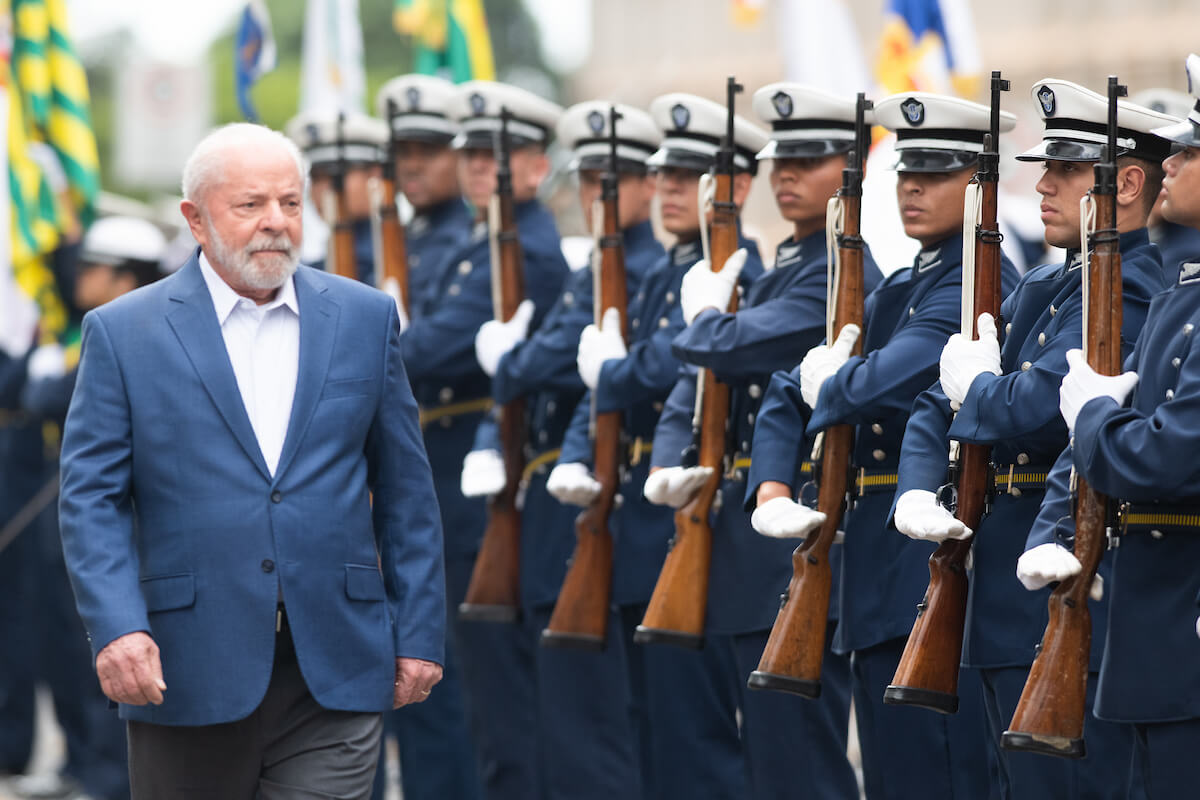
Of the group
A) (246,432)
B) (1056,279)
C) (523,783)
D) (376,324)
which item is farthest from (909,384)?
(523,783)

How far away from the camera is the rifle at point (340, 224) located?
936 cm

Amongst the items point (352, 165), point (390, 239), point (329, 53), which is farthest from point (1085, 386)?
point (329, 53)

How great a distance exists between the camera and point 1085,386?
15.0ft

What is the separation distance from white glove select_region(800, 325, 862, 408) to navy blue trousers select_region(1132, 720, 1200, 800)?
5.12 feet

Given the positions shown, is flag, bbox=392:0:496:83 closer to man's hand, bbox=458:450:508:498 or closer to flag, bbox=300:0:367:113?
flag, bbox=300:0:367:113

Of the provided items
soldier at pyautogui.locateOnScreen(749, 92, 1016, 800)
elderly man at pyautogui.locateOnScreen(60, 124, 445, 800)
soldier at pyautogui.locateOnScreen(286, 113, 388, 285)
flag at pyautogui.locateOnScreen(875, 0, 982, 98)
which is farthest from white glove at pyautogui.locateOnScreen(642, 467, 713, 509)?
flag at pyautogui.locateOnScreen(875, 0, 982, 98)

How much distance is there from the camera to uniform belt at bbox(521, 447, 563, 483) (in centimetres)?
759

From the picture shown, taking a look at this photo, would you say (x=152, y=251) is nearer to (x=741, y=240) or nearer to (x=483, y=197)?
(x=483, y=197)

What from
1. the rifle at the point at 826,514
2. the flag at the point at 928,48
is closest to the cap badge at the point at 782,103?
the rifle at the point at 826,514

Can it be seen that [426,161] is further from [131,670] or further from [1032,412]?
[131,670]

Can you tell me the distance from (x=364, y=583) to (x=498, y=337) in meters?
2.94

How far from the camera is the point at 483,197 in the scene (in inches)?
326

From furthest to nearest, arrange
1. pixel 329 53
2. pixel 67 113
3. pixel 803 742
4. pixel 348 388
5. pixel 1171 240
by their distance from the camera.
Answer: pixel 329 53
pixel 67 113
pixel 1171 240
pixel 803 742
pixel 348 388

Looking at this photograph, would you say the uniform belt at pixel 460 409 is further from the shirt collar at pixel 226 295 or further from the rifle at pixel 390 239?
the shirt collar at pixel 226 295
